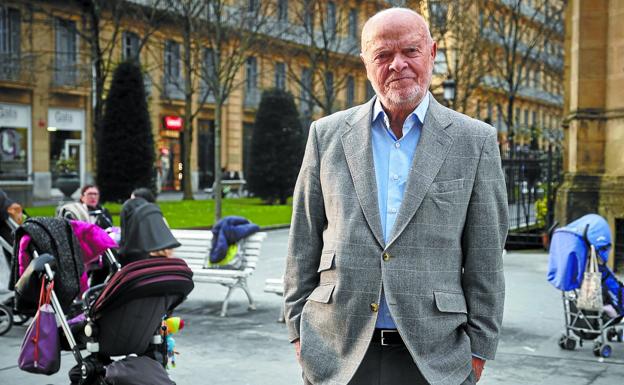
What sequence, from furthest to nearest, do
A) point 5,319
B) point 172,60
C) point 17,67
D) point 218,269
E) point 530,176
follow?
point 172,60 → point 17,67 → point 530,176 → point 218,269 → point 5,319

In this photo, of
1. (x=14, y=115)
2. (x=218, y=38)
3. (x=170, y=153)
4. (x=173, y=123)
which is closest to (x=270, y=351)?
(x=218, y=38)

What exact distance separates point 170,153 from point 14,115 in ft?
39.9

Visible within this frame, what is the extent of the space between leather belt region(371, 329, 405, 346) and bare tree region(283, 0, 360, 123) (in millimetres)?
26826

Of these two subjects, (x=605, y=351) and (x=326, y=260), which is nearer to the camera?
(x=326, y=260)

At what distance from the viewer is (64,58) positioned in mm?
39594

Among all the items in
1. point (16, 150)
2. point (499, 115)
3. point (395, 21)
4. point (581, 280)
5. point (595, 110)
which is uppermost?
point (499, 115)

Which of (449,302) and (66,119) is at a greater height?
(66,119)

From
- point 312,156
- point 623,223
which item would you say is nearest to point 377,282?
point 312,156

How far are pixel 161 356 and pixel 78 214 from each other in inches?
213

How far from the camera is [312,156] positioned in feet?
10.9

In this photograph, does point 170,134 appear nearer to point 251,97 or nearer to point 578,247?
point 251,97

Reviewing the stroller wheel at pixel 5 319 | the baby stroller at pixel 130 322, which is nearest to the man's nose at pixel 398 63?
the baby stroller at pixel 130 322

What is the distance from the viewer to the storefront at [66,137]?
3875 centimetres

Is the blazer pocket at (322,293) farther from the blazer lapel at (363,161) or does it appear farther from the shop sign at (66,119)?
the shop sign at (66,119)
